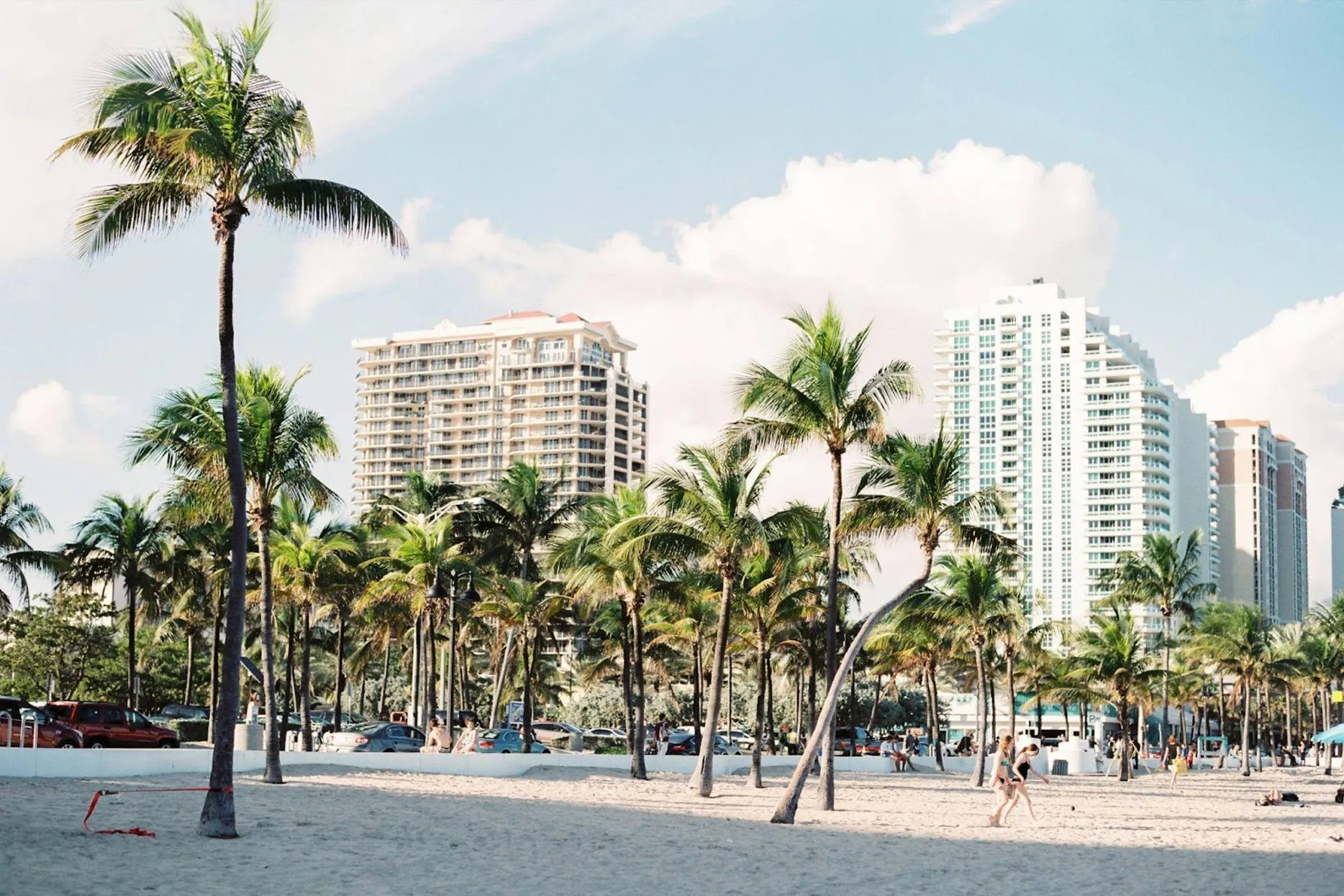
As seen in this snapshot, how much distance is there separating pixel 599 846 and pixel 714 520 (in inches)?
422

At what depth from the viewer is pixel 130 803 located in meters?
20.7

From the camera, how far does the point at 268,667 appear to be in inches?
1136

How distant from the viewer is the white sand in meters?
15.2

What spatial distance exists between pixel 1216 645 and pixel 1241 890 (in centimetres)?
5218

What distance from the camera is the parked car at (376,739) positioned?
3812 cm

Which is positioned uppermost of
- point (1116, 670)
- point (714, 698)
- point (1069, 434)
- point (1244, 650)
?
point (1069, 434)

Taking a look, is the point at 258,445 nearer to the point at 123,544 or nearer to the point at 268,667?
the point at 268,667

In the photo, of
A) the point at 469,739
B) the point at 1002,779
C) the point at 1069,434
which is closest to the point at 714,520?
the point at 1002,779

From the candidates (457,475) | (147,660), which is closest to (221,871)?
(147,660)

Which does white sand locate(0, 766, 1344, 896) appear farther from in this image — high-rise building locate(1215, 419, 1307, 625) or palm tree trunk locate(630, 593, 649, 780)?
high-rise building locate(1215, 419, 1307, 625)

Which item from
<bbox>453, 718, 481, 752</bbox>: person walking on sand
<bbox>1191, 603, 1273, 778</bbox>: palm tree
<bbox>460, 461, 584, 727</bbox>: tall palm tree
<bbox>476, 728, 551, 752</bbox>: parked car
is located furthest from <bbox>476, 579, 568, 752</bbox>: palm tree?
<bbox>1191, 603, 1273, 778</bbox>: palm tree

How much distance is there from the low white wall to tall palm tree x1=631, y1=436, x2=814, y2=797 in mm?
7278

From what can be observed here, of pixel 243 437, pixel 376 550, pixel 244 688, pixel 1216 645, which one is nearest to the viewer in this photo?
pixel 243 437

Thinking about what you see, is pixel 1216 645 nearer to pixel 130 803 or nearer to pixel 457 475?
pixel 130 803
